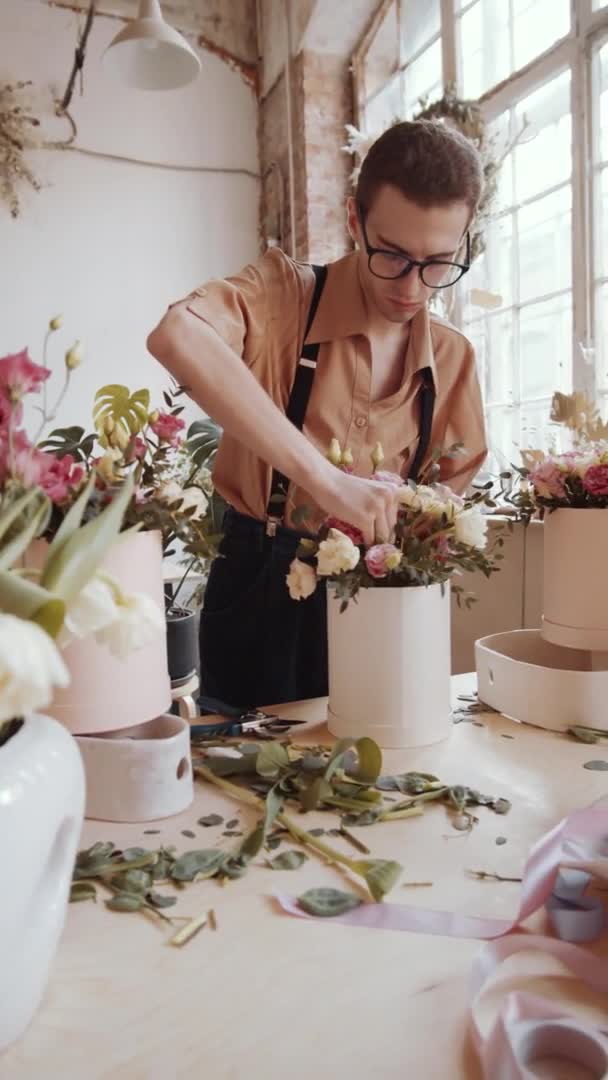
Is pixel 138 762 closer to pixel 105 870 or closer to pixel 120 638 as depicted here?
pixel 105 870

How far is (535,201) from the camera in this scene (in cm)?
265

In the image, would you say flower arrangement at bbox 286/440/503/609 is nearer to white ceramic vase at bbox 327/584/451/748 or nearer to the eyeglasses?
white ceramic vase at bbox 327/584/451/748

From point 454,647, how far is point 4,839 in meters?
1.96

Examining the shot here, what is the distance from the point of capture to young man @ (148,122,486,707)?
1.11 m

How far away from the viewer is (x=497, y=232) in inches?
112

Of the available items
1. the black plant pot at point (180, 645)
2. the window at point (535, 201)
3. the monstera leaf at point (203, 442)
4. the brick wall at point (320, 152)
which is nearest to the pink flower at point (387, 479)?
the black plant pot at point (180, 645)

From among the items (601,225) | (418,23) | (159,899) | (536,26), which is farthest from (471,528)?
(418,23)

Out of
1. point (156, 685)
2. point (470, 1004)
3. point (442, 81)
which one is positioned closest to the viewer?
point (470, 1004)

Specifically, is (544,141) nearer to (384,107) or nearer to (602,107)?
(602,107)

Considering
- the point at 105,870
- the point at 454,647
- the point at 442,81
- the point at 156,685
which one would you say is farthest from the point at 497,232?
the point at 105,870

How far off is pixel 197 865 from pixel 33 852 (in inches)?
9.9

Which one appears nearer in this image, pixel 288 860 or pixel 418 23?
pixel 288 860

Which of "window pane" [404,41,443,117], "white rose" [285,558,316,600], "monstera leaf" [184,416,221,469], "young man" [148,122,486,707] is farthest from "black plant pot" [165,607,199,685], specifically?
"window pane" [404,41,443,117]

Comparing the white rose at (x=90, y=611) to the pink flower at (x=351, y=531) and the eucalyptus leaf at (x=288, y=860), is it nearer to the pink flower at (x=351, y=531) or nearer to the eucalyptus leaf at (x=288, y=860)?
the eucalyptus leaf at (x=288, y=860)
